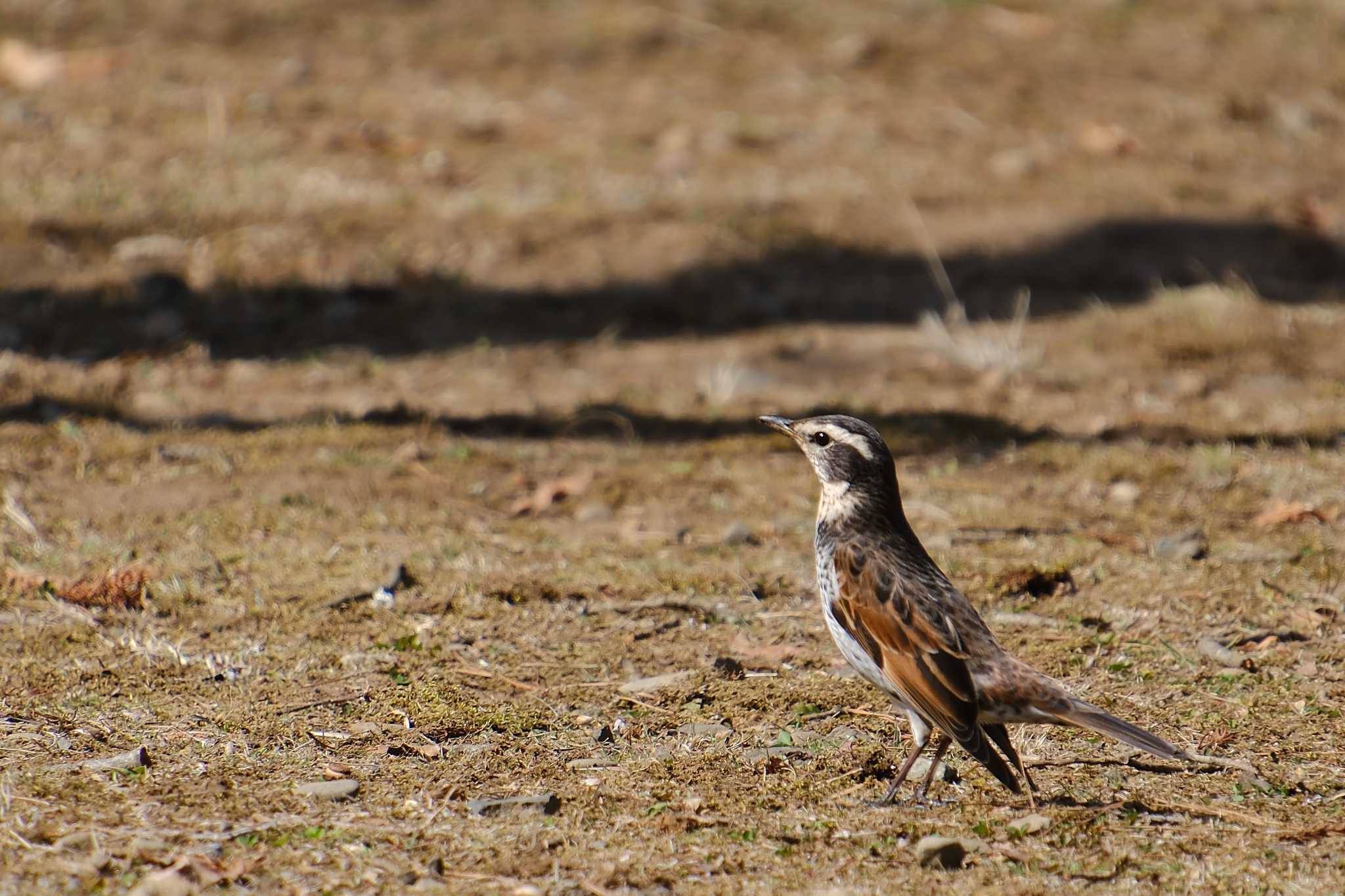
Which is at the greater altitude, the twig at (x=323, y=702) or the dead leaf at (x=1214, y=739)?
the dead leaf at (x=1214, y=739)

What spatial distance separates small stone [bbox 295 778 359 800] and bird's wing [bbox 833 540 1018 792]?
1.77 meters

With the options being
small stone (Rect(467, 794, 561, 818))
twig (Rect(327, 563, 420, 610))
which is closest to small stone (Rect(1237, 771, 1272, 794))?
small stone (Rect(467, 794, 561, 818))

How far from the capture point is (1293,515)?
7.68 meters

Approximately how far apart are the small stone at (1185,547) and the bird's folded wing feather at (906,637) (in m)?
2.27

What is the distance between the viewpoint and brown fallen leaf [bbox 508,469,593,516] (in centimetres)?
806

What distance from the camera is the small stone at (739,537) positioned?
760 cm

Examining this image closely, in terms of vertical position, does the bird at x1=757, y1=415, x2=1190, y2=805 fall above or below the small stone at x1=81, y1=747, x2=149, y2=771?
above

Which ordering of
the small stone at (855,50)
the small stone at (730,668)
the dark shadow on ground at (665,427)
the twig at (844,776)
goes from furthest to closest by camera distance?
the small stone at (855,50), the dark shadow on ground at (665,427), the small stone at (730,668), the twig at (844,776)

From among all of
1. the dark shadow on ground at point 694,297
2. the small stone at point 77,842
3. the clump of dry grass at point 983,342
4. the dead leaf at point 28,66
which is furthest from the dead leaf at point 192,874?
the dead leaf at point 28,66

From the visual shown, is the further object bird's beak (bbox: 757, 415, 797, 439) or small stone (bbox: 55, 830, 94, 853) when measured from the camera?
bird's beak (bbox: 757, 415, 797, 439)

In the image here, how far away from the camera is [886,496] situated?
19.2 ft

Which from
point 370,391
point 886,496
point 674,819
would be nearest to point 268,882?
point 674,819

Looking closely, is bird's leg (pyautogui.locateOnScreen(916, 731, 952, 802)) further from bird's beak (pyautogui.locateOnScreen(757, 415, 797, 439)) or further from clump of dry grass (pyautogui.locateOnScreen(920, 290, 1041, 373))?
clump of dry grass (pyautogui.locateOnScreen(920, 290, 1041, 373))

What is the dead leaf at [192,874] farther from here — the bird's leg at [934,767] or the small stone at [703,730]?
the bird's leg at [934,767]
